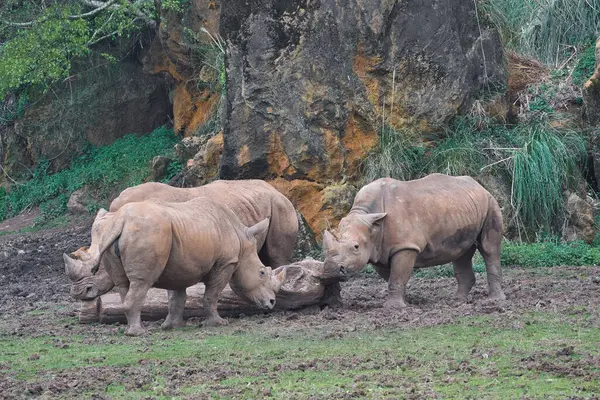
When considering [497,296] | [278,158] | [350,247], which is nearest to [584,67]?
[278,158]

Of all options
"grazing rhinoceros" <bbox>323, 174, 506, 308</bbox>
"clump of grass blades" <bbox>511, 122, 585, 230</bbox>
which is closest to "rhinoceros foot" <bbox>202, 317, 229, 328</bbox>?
"grazing rhinoceros" <bbox>323, 174, 506, 308</bbox>

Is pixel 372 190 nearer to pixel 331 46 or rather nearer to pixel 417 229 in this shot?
pixel 417 229

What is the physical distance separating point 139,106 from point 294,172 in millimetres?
8274

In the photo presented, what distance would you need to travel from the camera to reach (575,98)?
18.4 meters

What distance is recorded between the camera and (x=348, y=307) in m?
12.5

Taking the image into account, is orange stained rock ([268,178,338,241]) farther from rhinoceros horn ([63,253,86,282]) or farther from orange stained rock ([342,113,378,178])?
rhinoceros horn ([63,253,86,282])

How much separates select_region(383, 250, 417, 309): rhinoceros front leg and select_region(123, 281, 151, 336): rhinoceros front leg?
2.69 m

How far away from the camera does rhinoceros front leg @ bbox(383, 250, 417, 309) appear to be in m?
12.1

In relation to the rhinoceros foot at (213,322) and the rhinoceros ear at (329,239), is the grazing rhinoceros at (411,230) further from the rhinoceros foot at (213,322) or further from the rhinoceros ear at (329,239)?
the rhinoceros foot at (213,322)

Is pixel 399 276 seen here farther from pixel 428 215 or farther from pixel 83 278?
pixel 83 278

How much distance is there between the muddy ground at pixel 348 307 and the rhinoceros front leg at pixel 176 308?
7.8 inches

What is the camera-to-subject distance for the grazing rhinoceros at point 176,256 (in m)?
10.9

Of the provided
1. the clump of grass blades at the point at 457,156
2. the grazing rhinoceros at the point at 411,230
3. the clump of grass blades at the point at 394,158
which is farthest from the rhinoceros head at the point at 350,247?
the clump of grass blades at the point at 457,156

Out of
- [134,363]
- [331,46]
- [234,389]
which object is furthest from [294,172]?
[234,389]
